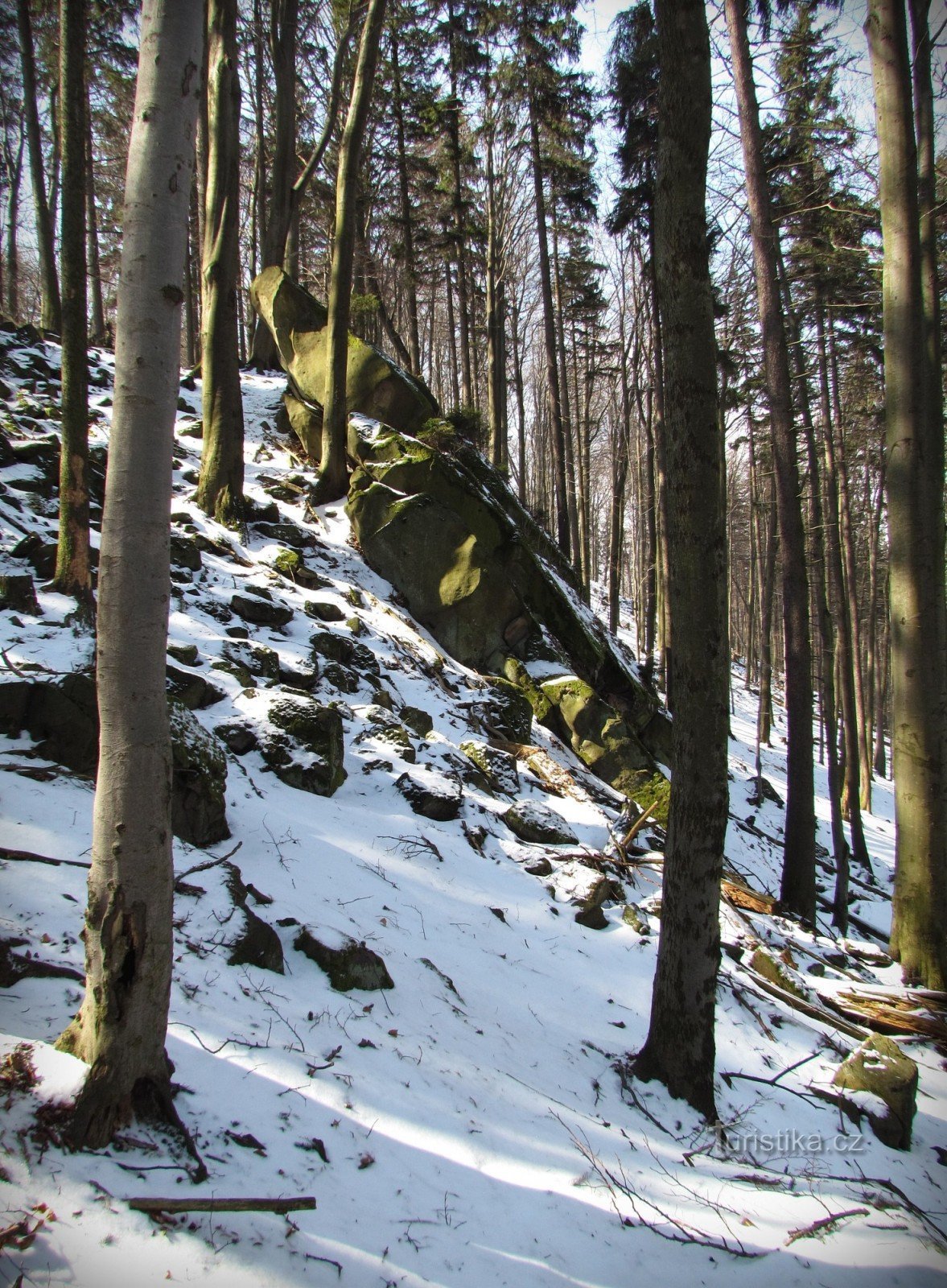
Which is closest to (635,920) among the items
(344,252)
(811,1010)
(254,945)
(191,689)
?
(811,1010)

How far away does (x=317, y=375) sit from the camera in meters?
12.2

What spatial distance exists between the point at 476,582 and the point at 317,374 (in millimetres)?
5572

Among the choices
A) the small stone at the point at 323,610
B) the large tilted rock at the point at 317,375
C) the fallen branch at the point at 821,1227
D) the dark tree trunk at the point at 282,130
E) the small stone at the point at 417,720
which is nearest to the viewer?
the fallen branch at the point at 821,1227

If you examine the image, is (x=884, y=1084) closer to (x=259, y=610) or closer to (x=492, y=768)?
(x=492, y=768)

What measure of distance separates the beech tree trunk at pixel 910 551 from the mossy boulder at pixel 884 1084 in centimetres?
203

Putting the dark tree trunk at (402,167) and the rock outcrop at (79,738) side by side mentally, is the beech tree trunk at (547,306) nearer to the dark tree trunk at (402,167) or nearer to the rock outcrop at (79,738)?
the dark tree trunk at (402,167)

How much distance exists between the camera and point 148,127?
2.08m

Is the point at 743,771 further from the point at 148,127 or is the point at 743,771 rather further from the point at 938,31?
the point at 148,127

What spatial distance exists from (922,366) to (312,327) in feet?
35.1

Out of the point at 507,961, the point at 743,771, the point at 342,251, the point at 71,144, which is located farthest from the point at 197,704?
the point at 743,771

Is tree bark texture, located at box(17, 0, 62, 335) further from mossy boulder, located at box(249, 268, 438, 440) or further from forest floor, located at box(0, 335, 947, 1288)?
forest floor, located at box(0, 335, 947, 1288)

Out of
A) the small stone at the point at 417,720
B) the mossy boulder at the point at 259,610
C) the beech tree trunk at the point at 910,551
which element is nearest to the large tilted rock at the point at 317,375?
the mossy boulder at the point at 259,610

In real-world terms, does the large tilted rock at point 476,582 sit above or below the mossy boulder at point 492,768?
above

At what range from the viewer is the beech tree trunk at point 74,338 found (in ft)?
18.3
